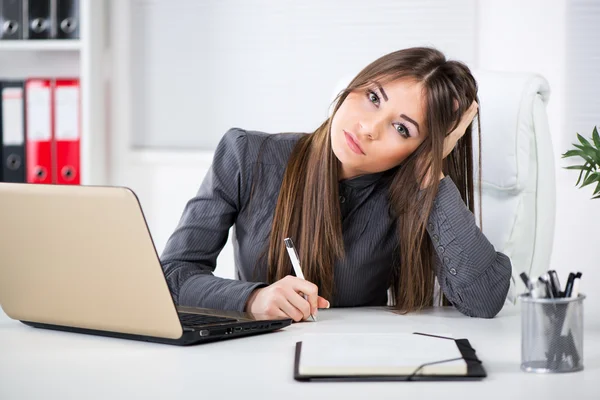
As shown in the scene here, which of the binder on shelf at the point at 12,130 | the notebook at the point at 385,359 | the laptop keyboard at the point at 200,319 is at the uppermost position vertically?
the binder on shelf at the point at 12,130

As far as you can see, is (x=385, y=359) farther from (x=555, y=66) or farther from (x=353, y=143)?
(x=555, y=66)

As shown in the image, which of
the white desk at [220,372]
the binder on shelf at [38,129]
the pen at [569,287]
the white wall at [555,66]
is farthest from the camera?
the binder on shelf at [38,129]

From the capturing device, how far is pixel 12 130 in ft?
8.76

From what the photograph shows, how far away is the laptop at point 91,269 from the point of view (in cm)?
97

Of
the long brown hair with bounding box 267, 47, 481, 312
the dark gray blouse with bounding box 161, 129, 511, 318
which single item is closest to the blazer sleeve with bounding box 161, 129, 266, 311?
the dark gray blouse with bounding box 161, 129, 511, 318

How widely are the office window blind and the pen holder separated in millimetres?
1846

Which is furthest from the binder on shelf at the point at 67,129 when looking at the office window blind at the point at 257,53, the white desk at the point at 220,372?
the white desk at the point at 220,372

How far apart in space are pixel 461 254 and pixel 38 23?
73.4 inches

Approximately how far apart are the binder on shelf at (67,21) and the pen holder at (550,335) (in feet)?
7.21

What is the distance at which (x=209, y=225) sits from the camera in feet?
5.08

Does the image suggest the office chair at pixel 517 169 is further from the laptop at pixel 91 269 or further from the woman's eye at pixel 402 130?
the laptop at pixel 91 269

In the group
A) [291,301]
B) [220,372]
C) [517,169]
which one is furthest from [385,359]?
[517,169]

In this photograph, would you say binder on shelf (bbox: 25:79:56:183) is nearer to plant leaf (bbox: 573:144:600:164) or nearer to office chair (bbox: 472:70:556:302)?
office chair (bbox: 472:70:556:302)

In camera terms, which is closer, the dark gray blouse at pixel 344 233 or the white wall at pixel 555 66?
the dark gray blouse at pixel 344 233
